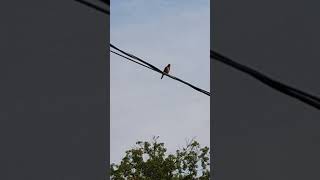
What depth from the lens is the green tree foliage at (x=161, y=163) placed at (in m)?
8.67

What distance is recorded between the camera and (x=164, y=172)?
8.78 metres
